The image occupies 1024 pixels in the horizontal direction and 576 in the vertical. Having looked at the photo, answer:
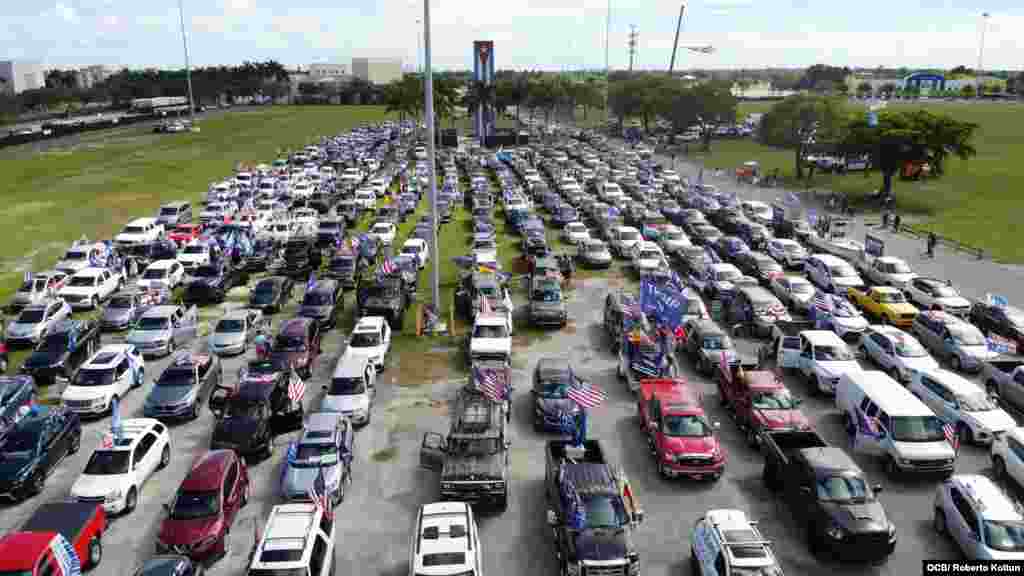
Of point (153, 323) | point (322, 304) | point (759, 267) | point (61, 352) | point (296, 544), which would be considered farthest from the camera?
point (759, 267)

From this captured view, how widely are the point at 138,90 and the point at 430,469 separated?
666ft

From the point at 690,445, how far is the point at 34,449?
17437 millimetres

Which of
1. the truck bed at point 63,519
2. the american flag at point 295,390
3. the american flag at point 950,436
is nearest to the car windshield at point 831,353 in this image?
the american flag at point 950,436

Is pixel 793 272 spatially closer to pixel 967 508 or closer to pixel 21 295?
pixel 967 508

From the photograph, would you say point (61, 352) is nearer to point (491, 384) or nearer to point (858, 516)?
point (491, 384)

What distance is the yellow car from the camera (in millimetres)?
31297

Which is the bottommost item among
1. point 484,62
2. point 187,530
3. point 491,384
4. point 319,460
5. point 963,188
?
point 187,530

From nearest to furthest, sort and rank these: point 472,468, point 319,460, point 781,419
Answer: point 472,468
point 319,460
point 781,419

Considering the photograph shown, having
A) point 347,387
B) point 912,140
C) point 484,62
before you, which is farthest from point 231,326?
point 484,62

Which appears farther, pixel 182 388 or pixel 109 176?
A: pixel 109 176

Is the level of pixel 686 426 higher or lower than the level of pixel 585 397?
lower

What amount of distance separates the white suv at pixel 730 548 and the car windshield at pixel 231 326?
20.6 m

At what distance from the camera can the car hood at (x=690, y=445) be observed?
19.5 m

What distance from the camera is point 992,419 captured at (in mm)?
21500
